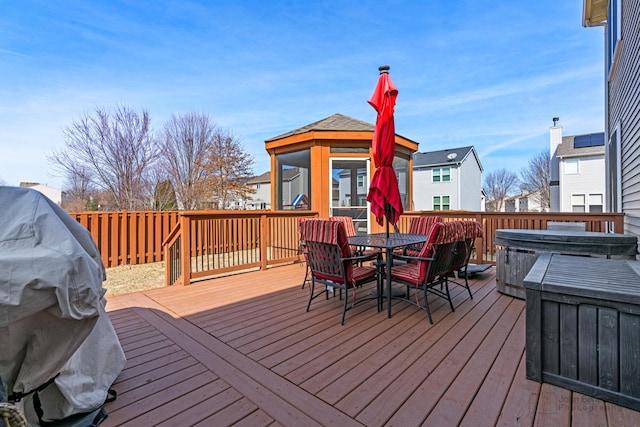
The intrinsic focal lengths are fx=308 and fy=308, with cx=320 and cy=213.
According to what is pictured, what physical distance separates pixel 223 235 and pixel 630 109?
6.02 meters

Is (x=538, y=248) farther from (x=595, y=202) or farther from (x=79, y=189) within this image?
(x=595, y=202)

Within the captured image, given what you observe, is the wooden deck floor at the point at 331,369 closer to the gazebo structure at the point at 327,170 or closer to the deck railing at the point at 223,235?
the deck railing at the point at 223,235

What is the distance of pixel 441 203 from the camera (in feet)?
72.0

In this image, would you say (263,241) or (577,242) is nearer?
(577,242)

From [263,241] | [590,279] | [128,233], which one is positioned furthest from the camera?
[128,233]

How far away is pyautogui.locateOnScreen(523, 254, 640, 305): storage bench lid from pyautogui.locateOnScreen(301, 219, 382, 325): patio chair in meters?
1.48

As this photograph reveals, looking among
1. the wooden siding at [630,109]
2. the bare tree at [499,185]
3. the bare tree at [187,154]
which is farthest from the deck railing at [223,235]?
the bare tree at [499,185]

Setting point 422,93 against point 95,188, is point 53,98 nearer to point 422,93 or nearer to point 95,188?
point 95,188

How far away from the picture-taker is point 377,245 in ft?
10.8

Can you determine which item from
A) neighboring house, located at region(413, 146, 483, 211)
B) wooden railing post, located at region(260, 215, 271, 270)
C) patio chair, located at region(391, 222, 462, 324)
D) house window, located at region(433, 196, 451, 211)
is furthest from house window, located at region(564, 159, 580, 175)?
wooden railing post, located at region(260, 215, 271, 270)

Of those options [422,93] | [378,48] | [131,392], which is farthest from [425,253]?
[422,93]

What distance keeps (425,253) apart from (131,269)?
6779 millimetres

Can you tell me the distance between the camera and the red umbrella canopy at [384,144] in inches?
142

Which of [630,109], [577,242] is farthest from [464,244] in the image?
[630,109]
